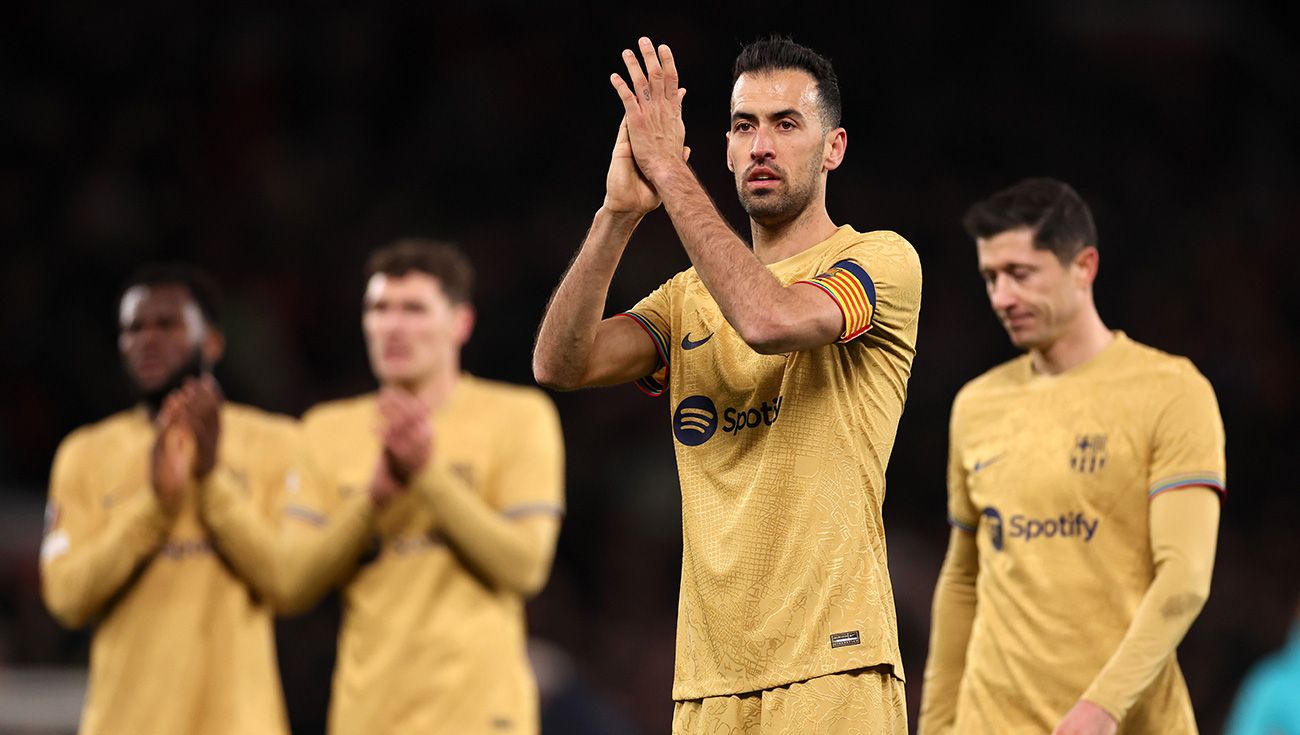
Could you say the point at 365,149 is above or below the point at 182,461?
above

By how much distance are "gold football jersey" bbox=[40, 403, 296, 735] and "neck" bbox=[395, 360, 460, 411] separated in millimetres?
562

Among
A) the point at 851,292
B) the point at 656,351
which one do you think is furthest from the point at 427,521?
A: the point at 851,292

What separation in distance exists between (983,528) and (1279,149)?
31.8 feet

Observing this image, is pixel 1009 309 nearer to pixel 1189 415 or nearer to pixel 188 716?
pixel 1189 415

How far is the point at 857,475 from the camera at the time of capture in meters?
3.79

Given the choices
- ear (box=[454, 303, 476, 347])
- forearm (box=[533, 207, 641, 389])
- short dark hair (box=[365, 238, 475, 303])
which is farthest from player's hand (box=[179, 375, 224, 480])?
forearm (box=[533, 207, 641, 389])

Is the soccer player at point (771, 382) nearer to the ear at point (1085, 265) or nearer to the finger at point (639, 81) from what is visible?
the finger at point (639, 81)

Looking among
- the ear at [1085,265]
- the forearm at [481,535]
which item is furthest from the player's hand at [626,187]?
the forearm at [481,535]

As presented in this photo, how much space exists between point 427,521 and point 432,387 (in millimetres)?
565

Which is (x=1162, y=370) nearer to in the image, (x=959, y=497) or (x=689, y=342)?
(x=959, y=497)

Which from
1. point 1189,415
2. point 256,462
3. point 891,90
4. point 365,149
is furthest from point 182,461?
point 891,90

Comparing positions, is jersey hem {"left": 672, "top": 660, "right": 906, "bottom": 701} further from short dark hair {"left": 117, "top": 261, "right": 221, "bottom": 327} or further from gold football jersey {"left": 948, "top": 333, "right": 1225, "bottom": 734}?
short dark hair {"left": 117, "top": 261, "right": 221, "bottom": 327}

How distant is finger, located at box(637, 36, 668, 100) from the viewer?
12.3 ft

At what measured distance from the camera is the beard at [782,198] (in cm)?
388
